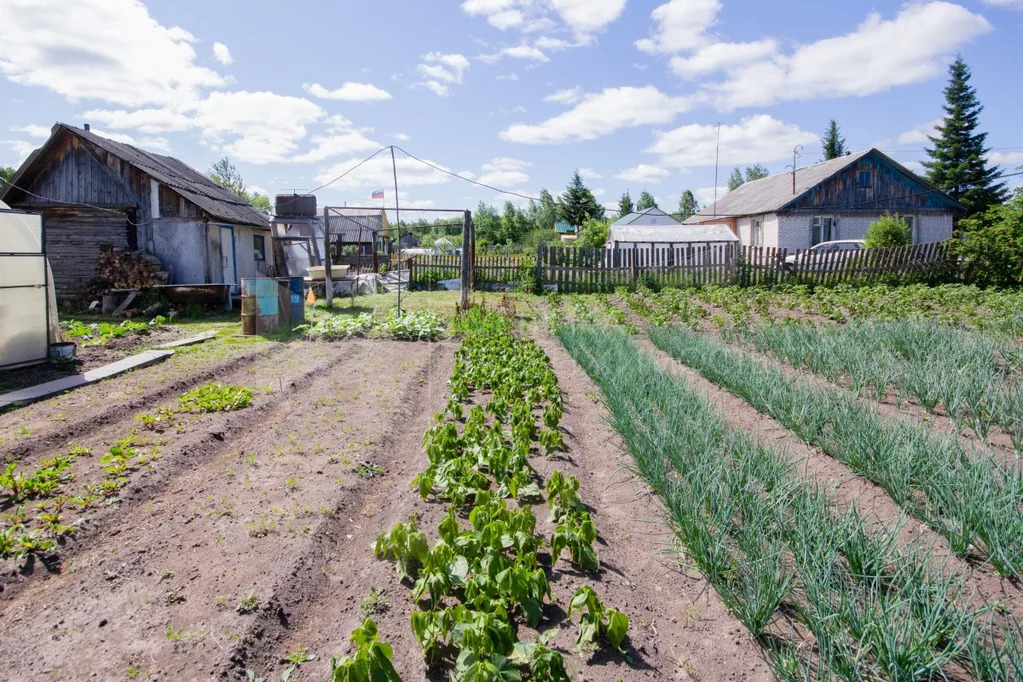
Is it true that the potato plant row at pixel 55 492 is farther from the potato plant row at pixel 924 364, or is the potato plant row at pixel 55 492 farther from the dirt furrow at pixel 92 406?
the potato plant row at pixel 924 364

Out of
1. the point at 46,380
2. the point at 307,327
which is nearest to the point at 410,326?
the point at 307,327

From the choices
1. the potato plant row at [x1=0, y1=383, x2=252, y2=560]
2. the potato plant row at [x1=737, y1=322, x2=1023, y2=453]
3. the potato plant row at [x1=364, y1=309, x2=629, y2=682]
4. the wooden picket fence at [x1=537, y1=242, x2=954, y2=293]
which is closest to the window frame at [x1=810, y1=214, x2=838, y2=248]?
the wooden picket fence at [x1=537, y1=242, x2=954, y2=293]

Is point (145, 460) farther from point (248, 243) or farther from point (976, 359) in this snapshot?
point (248, 243)

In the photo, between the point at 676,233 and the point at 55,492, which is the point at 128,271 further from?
the point at 676,233

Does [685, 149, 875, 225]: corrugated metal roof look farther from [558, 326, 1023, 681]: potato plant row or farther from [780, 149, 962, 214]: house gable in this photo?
[558, 326, 1023, 681]: potato plant row

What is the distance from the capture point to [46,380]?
7.89 meters

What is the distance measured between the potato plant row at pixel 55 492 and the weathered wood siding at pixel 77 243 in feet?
42.7

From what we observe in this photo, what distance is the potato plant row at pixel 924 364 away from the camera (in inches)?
192

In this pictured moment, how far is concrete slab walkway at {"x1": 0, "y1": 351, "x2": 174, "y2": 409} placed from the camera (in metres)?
6.96

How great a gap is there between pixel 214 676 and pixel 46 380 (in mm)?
6938

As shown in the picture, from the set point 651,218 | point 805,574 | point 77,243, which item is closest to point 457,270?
point 77,243

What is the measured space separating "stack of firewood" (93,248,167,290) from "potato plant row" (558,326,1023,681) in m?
14.6

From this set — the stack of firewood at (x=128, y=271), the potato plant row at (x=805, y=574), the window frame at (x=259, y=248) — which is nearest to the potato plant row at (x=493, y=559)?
the potato plant row at (x=805, y=574)

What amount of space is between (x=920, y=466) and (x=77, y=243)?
60.6 feet
